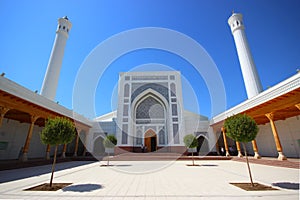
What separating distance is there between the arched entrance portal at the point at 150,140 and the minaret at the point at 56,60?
36.2 ft

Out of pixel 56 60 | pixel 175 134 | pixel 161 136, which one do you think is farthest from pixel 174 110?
pixel 56 60

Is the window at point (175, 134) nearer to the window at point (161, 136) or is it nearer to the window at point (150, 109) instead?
the window at point (161, 136)

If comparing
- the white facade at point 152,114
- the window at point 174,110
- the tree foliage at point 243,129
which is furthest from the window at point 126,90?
the tree foliage at point 243,129

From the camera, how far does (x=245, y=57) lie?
1742 centimetres

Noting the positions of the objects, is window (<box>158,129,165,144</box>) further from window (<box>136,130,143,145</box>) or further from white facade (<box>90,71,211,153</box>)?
window (<box>136,130,143,145</box>)

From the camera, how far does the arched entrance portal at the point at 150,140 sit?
18016mm

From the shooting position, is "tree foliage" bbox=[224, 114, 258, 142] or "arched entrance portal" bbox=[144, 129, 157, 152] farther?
"arched entrance portal" bbox=[144, 129, 157, 152]

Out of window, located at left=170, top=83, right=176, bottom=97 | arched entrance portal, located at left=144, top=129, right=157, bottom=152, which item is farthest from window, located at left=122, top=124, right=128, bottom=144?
window, located at left=170, top=83, right=176, bottom=97

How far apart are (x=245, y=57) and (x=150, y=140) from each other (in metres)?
14.1

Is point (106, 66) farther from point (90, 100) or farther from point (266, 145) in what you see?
point (266, 145)

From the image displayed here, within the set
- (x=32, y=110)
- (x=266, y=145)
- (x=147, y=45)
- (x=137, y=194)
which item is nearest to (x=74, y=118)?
(x=32, y=110)

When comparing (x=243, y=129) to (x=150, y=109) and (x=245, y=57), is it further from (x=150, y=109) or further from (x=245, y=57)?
(x=245, y=57)

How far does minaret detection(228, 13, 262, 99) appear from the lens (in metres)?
16.3

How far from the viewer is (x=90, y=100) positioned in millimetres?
10422
